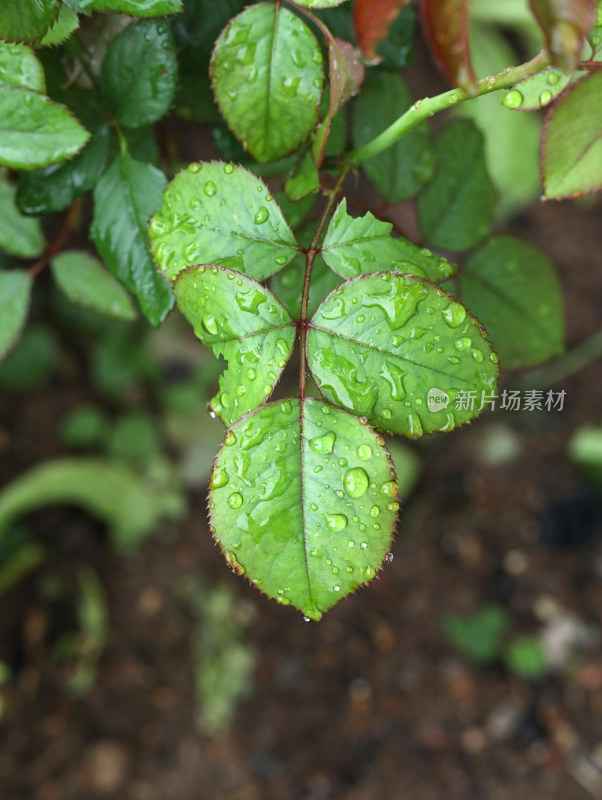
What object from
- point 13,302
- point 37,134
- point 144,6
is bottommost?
point 13,302

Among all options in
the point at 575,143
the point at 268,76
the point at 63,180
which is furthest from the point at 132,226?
the point at 575,143

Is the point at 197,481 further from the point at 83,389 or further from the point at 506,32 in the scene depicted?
the point at 506,32

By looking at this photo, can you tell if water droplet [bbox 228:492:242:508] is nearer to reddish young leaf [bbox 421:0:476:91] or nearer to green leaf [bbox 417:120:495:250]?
reddish young leaf [bbox 421:0:476:91]

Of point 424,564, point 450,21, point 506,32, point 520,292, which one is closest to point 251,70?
point 450,21

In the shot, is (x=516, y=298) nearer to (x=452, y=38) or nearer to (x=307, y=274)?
(x=307, y=274)

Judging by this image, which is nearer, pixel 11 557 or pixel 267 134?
pixel 267 134

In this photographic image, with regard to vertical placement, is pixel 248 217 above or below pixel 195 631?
above
